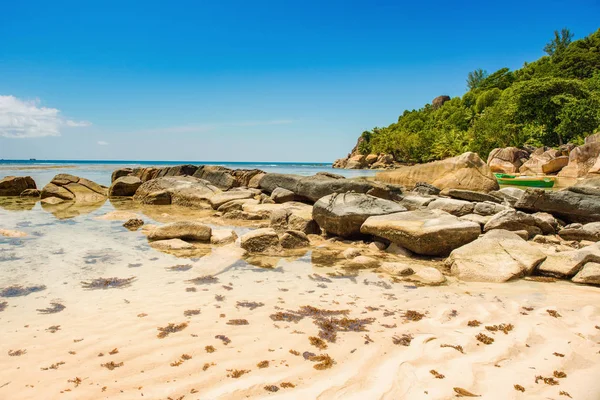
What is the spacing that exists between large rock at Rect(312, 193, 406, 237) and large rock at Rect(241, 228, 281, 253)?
1652 mm

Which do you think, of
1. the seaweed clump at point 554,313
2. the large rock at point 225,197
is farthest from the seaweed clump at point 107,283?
the large rock at point 225,197

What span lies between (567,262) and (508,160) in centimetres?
3532

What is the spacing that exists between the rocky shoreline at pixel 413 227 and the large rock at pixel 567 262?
0.6 inches

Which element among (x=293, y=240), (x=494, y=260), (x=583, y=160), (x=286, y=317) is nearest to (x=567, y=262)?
(x=494, y=260)

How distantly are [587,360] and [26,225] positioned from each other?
41.9ft

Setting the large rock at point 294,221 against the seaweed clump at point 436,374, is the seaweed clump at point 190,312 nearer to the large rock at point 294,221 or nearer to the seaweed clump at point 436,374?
the seaweed clump at point 436,374

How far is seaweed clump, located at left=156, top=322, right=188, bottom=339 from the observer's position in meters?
3.81

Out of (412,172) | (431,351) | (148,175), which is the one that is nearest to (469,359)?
(431,351)

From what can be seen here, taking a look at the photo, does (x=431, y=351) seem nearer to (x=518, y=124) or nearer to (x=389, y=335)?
(x=389, y=335)

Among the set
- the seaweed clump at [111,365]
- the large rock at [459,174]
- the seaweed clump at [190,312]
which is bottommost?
the seaweed clump at [190,312]

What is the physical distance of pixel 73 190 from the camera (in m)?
16.9

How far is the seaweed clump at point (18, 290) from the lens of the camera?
5062 mm

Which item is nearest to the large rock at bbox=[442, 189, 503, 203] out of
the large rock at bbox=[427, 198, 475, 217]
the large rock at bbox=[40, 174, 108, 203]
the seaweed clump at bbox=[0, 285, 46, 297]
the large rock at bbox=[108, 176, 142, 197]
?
the large rock at bbox=[427, 198, 475, 217]

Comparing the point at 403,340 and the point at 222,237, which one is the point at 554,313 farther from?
the point at 222,237
